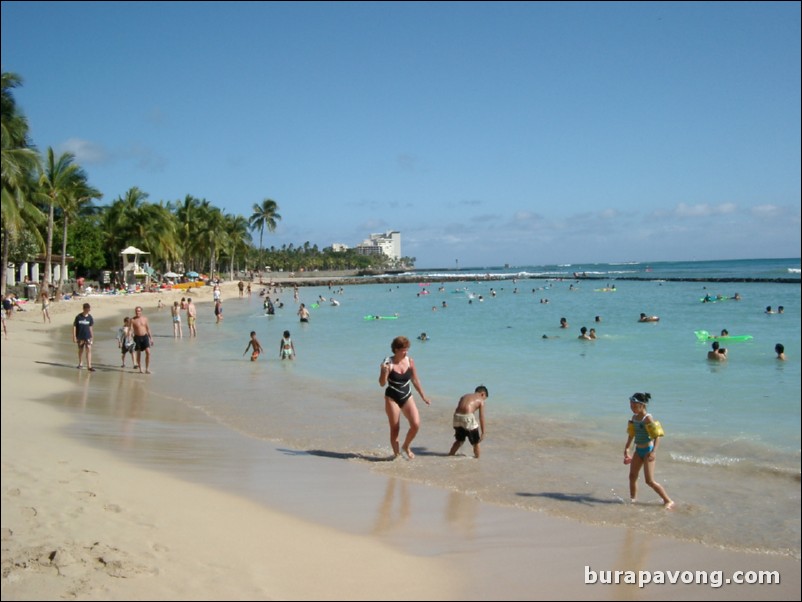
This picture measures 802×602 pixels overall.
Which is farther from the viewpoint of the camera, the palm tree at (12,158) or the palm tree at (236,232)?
the palm tree at (236,232)

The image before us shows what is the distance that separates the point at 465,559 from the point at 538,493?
2.13 metres

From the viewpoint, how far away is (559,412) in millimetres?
11453

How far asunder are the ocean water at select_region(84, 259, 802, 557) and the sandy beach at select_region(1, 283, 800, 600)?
24.0 inches

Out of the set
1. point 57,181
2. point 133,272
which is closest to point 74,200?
point 57,181

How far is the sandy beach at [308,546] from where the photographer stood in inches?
159

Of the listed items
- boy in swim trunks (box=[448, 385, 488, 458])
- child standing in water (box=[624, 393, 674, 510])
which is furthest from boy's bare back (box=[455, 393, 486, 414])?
child standing in water (box=[624, 393, 674, 510])

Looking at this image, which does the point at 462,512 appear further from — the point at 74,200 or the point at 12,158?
the point at 74,200

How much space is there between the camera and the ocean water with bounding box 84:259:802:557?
646 centimetres

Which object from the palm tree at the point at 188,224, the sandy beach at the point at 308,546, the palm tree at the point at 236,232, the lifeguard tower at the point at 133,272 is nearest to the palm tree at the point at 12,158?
the sandy beach at the point at 308,546

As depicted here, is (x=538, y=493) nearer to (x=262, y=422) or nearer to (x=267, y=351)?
(x=262, y=422)

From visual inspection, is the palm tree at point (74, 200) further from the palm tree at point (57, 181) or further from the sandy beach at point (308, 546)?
the sandy beach at point (308, 546)

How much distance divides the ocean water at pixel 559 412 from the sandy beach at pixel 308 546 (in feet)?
2.00

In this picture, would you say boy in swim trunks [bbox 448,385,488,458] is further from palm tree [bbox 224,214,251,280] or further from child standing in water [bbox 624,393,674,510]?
palm tree [bbox 224,214,251,280]

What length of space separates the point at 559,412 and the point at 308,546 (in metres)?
7.52
